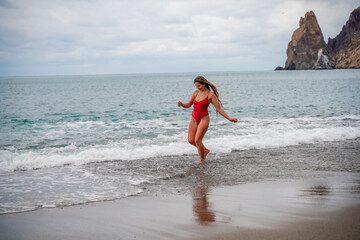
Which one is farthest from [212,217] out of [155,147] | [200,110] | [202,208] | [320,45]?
[320,45]

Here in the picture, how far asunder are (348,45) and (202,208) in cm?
19511

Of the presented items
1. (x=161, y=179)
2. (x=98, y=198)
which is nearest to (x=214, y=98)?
(x=161, y=179)

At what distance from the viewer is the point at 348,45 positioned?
170375 millimetres

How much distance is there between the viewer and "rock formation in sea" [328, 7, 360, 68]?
162m

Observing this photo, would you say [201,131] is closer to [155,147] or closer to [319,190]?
[155,147]

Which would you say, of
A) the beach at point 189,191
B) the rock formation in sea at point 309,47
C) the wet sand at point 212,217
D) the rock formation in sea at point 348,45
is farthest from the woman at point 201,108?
the rock formation in sea at point 309,47

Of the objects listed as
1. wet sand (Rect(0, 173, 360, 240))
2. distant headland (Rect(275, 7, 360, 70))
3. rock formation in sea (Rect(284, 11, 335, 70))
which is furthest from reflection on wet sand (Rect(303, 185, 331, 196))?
rock formation in sea (Rect(284, 11, 335, 70))

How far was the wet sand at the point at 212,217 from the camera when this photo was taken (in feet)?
A: 11.5

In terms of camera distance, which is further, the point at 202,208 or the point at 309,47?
the point at 309,47

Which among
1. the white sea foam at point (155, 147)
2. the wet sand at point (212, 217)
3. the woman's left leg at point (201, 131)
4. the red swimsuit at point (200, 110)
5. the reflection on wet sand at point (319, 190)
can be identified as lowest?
the white sea foam at point (155, 147)

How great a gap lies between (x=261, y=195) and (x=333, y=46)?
671 feet

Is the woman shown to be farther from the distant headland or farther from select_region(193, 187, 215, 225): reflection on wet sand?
the distant headland

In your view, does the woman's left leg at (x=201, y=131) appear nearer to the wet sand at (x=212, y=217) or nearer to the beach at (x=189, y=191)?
the beach at (x=189, y=191)

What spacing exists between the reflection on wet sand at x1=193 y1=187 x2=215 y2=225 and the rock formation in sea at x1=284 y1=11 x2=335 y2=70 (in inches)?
7504
